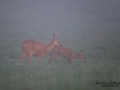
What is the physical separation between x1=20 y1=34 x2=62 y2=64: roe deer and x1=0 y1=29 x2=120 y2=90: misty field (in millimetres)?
84

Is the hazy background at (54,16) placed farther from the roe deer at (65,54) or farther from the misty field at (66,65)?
the roe deer at (65,54)

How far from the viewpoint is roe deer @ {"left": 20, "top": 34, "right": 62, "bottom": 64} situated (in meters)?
7.23

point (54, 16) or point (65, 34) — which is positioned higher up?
point (54, 16)

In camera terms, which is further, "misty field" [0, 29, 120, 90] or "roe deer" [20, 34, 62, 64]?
"roe deer" [20, 34, 62, 64]

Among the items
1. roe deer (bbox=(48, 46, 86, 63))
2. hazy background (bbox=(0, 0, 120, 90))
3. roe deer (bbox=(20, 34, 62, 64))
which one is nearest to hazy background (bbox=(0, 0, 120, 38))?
hazy background (bbox=(0, 0, 120, 90))

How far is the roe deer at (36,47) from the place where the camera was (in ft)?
23.7

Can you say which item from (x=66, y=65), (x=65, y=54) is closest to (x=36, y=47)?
(x=65, y=54)

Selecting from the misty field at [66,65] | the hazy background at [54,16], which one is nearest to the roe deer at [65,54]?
the misty field at [66,65]

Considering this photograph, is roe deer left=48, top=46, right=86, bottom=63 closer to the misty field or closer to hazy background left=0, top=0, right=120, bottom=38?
the misty field

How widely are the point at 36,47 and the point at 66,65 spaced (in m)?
0.80

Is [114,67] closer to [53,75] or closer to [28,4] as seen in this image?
[53,75]

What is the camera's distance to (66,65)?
23.6ft

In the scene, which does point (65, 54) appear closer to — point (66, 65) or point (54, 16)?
point (66, 65)

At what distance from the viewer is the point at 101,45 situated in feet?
24.2
